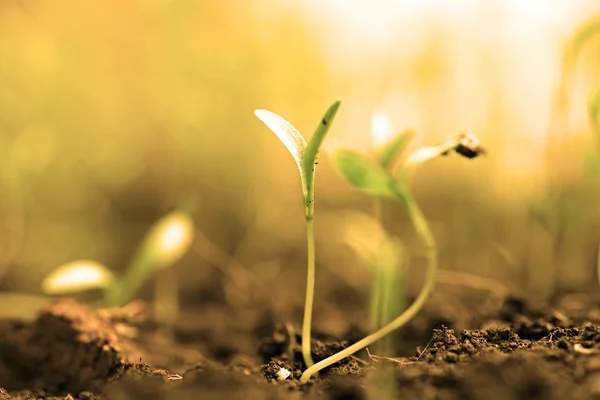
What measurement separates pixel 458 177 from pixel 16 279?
141 cm

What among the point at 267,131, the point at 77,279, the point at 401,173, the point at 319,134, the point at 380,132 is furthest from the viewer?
the point at 267,131

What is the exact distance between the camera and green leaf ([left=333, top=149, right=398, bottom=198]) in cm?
73

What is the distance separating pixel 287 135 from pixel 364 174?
0.39ft

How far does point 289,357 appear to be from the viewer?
78 cm

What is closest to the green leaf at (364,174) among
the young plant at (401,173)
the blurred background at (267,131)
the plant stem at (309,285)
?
the young plant at (401,173)

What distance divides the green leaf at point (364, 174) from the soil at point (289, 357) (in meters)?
0.18

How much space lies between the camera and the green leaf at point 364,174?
73 centimetres

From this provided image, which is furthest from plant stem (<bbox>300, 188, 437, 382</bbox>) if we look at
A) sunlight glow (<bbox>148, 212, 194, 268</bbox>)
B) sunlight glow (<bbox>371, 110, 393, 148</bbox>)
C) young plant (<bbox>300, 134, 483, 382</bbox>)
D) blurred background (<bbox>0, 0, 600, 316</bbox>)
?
blurred background (<bbox>0, 0, 600, 316</bbox>)

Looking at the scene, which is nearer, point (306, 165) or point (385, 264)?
point (306, 165)

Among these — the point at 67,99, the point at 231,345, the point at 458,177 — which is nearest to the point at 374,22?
the point at 458,177

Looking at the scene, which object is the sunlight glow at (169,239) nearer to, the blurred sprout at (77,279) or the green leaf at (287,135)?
the blurred sprout at (77,279)

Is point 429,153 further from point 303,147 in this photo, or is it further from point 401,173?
point 303,147

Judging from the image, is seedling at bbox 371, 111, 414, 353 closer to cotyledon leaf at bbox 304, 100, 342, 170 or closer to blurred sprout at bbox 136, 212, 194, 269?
cotyledon leaf at bbox 304, 100, 342, 170

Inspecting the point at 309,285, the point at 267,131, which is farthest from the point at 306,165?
the point at 267,131
